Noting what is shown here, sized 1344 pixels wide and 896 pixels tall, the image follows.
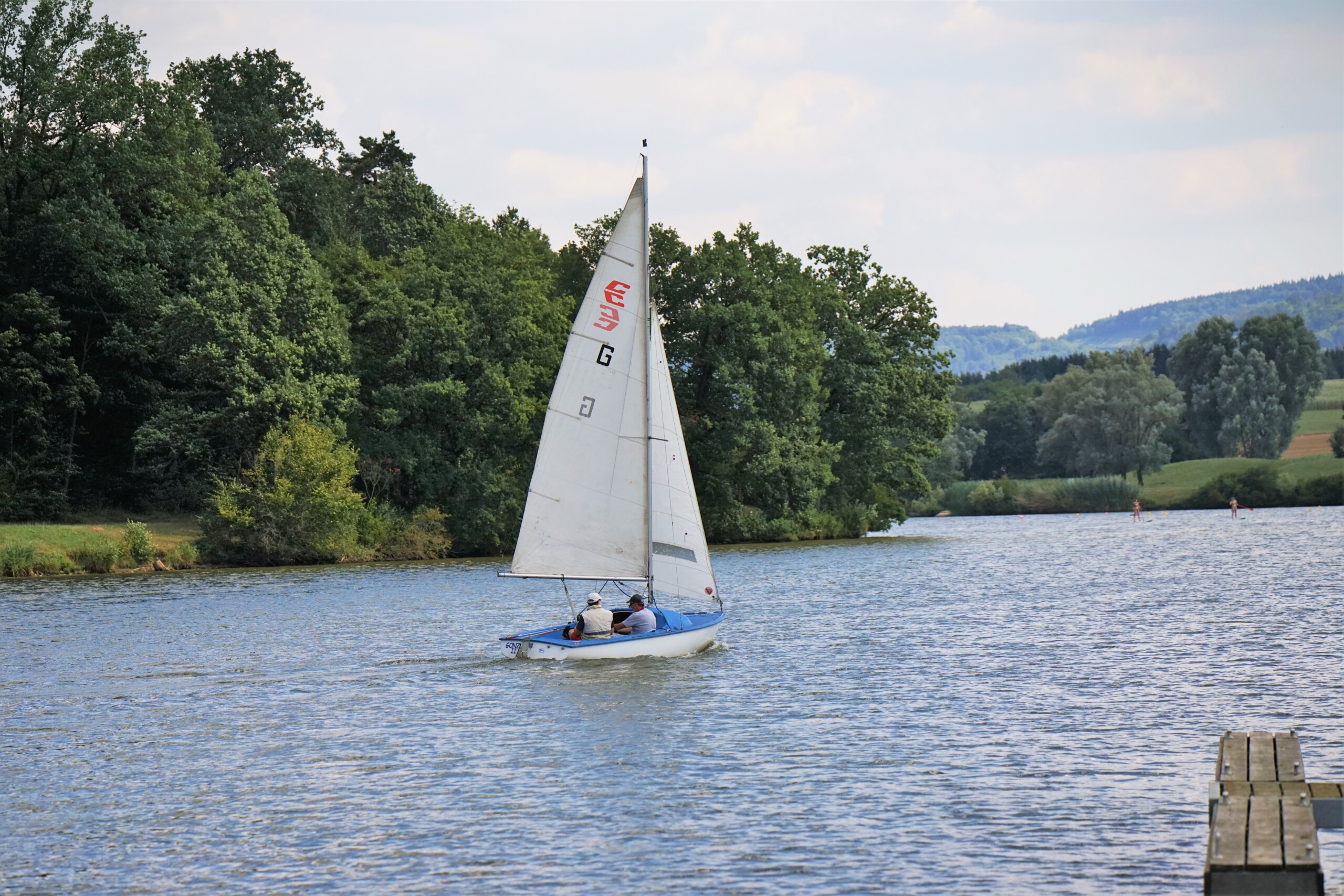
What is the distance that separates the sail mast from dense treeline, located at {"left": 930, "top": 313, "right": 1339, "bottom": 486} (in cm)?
12108

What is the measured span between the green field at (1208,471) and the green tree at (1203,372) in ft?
34.1

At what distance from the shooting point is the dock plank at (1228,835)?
38.3ft

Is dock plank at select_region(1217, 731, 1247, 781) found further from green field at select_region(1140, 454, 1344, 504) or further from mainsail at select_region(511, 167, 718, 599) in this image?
green field at select_region(1140, 454, 1344, 504)

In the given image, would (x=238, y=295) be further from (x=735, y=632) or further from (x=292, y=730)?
(x=292, y=730)

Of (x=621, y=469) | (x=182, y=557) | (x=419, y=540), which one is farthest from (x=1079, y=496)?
(x=621, y=469)

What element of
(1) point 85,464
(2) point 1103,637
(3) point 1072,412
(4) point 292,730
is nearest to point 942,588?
(2) point 1103,637

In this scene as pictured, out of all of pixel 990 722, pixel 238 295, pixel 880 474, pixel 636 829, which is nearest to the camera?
pixel 636 829

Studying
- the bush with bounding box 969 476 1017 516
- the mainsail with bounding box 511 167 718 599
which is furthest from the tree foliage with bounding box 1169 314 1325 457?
the mainsail with bounding box 511 167 718 599

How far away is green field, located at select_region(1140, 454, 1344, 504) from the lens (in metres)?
134

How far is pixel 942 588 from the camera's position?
2173 inches

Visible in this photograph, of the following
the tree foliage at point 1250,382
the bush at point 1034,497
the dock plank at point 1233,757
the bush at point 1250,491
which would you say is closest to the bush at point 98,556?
the dock plank at point 1233,757

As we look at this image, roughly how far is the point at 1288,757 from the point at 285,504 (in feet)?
197

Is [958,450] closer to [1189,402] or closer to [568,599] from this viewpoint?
[1189,402]

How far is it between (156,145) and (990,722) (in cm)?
6644
